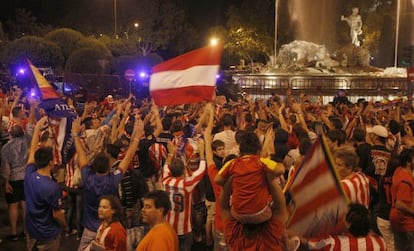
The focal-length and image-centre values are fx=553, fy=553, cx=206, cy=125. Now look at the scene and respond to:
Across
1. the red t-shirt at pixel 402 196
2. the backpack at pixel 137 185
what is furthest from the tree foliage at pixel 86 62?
the red t-shirt at pixel 402 196

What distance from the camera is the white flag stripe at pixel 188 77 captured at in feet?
22.6

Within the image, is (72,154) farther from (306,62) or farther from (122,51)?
(122,51)

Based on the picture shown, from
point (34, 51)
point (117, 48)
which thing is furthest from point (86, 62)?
point (117, 48)

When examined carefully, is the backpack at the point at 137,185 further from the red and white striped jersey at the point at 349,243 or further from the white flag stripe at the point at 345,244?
the white flag stripe at the point at 345,244

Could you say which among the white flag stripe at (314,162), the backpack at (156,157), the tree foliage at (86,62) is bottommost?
the backpack at (156,157)

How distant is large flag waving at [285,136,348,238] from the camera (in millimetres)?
3795

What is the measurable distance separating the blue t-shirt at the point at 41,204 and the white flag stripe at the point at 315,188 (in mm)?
2835

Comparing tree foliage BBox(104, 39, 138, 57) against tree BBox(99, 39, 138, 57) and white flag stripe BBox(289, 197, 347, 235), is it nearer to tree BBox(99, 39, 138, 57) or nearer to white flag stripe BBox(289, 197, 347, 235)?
tree BBox(99, 39, 138, 57)

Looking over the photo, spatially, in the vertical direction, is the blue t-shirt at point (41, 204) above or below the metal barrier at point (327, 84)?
below

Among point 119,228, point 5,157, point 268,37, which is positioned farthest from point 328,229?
point 268,37

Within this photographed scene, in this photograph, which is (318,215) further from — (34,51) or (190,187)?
(34,51)

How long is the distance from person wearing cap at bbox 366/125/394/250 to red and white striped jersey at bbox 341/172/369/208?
1.31 meters

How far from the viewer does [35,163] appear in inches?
238

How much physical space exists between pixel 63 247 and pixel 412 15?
5013cm
